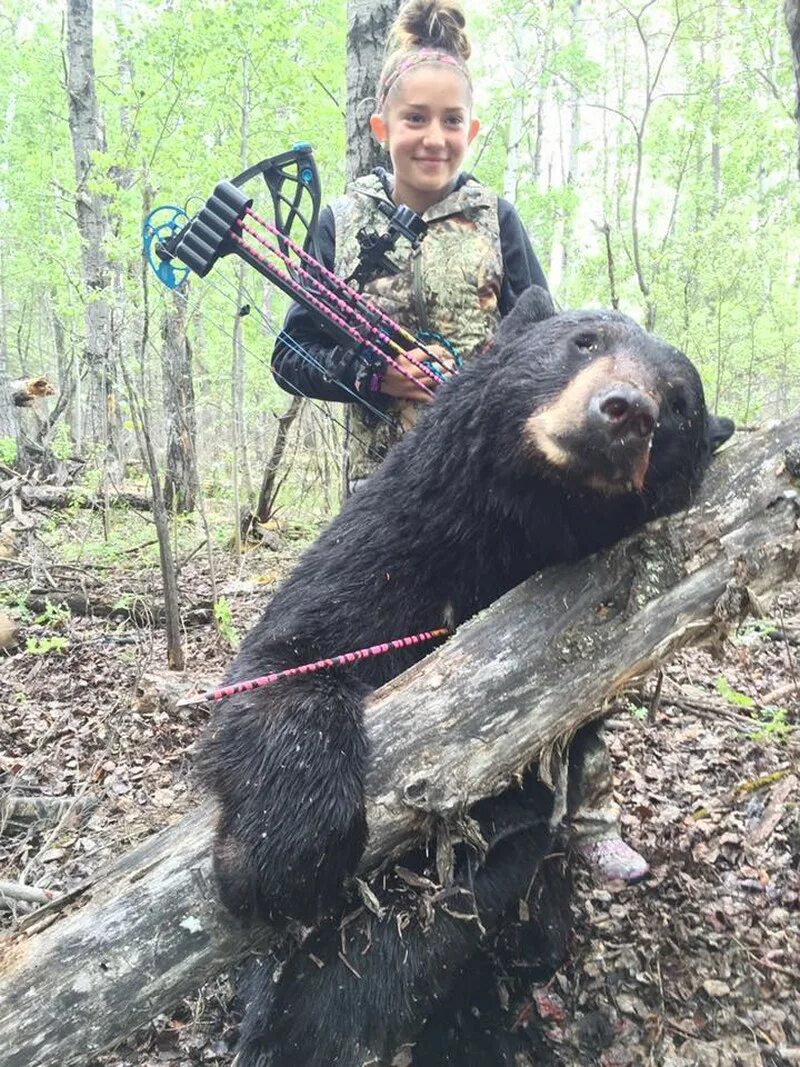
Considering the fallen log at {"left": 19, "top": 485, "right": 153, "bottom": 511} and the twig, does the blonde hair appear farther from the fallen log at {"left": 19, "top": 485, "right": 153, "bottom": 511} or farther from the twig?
the fallen log at {"left": 19, "top": 485, "right": 153, "bottom": 511}

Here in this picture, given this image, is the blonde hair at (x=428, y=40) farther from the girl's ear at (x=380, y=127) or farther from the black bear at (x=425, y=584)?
the black bear at (x=425, y=584)

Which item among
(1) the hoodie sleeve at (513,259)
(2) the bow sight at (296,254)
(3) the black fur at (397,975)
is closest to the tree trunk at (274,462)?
(1) the hoodie sleeve at (513,259)

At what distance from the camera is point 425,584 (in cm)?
247

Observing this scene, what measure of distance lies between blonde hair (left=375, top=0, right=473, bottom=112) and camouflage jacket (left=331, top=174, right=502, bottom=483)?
46cm

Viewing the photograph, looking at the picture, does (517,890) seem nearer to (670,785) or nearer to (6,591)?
(670,785)

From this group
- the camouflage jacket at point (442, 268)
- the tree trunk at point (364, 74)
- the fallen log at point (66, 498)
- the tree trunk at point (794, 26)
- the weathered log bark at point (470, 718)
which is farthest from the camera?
the fallen log at point (66, 498)

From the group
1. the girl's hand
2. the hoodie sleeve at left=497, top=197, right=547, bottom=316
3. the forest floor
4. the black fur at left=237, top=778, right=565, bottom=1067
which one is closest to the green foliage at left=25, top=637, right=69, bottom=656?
the forest floor

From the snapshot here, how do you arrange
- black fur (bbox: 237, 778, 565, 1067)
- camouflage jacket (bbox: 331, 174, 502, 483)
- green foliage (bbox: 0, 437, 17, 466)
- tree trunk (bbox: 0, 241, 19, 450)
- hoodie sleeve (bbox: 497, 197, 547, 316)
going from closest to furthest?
black fur (bbox: 237, 778, 565, 1067) → camouflage jacket (bbox: 331, 174, 502, 483) → hoodie sleeve (bbox: 497, 197, 547, 316) → green foliage (bbox: 0, 437, 17, 466) → tree trunk (bbox: 0, 241, 19, 450)

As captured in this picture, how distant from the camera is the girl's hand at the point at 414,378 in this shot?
10.3 ft

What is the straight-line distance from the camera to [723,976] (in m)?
2.44

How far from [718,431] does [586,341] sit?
0.49 meters

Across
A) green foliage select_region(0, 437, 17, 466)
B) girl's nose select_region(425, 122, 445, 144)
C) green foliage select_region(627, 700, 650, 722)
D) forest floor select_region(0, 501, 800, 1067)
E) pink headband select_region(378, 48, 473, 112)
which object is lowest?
forest floor select_region(0, 501, 800, 1067)

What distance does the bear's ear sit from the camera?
7.66ft

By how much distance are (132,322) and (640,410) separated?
14.5ft
